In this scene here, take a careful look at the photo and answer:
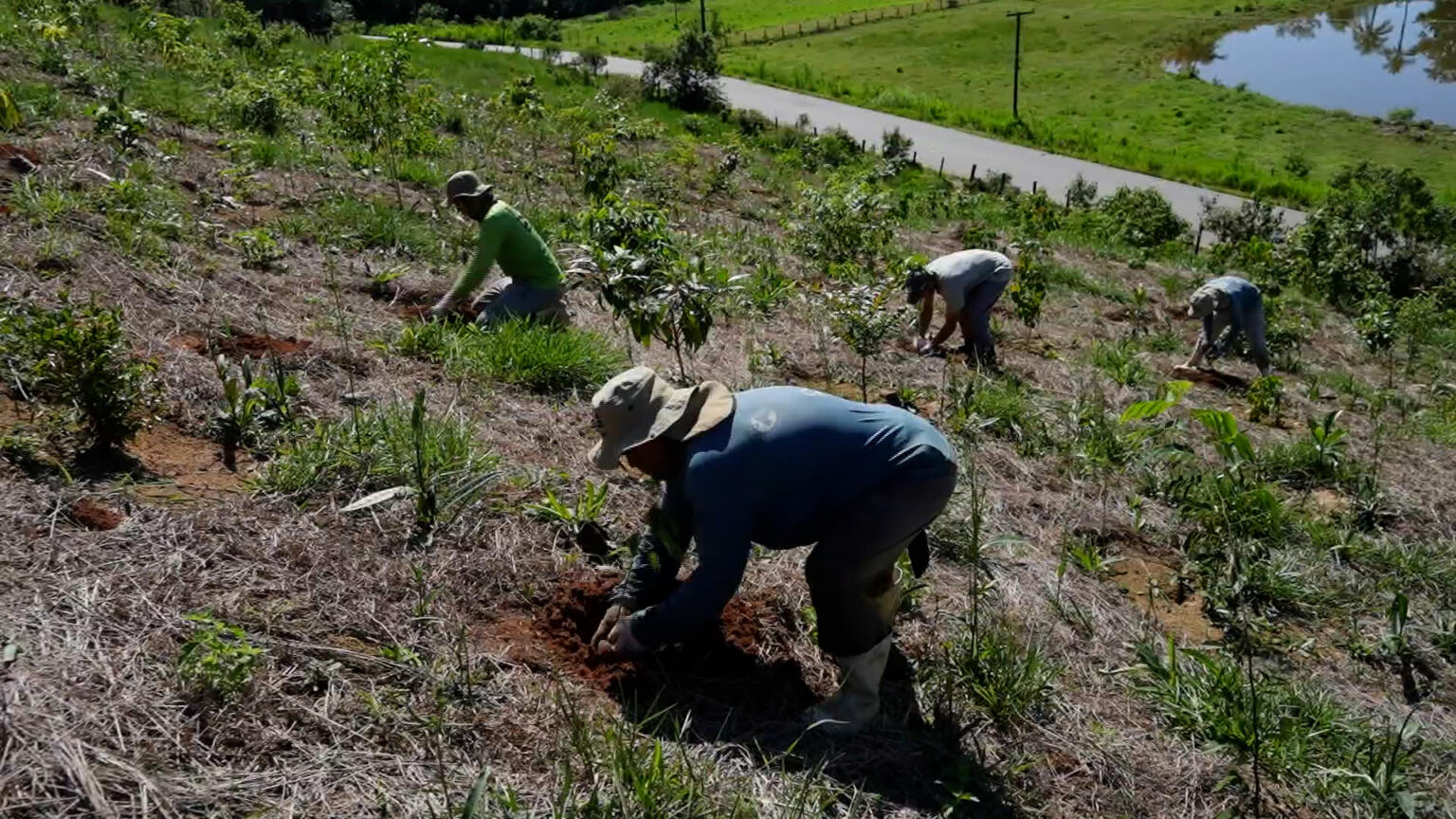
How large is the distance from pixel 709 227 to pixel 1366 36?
55.6m

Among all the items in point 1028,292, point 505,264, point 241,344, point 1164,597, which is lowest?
point 1164,597

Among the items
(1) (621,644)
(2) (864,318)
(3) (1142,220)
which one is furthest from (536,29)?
(1) (621,644)

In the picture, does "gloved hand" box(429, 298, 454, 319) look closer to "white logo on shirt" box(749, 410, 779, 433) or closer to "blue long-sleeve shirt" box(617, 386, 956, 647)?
"blue long-sleeve shirt" box(617, 386, 956, 647)

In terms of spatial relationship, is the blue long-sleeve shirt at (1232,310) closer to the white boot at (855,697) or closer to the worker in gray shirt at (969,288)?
the worker in gray shirt at (969,288)

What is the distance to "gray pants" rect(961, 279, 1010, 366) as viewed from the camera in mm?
8133

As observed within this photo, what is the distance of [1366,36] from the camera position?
53844 mm

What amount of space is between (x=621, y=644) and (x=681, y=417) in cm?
74

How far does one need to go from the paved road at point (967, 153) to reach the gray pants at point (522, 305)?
1829 centimetres

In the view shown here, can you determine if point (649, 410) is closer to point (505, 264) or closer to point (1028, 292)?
point (505, 264)

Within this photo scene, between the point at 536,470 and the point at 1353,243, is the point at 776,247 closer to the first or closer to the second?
the point at 536,470

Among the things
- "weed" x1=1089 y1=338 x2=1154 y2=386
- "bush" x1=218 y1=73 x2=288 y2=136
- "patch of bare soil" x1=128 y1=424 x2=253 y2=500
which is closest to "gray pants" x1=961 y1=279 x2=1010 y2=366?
"weed" x1=1089 y1=338 x2=1154 y2=386

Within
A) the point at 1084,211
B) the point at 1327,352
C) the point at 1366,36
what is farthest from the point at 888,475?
the point at 1366,36

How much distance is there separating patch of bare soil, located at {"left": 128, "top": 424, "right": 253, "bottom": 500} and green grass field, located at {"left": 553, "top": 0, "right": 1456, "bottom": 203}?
2593 cm

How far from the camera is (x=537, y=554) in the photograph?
160 inches
